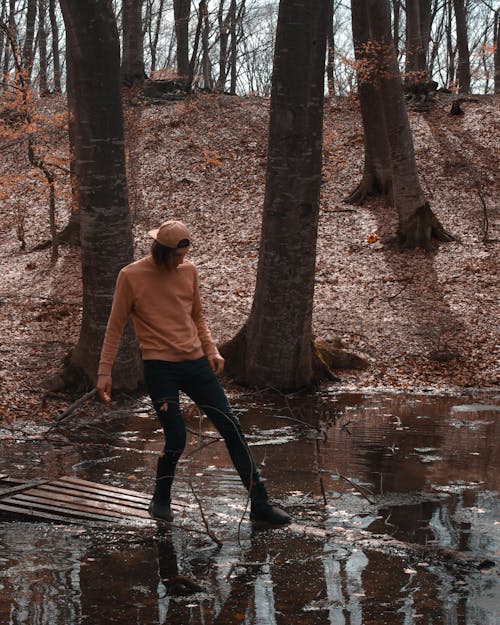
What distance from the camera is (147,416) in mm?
10000

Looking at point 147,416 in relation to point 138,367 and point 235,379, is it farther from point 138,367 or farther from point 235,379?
point 235,379

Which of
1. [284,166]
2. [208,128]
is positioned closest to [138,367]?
[284,166]

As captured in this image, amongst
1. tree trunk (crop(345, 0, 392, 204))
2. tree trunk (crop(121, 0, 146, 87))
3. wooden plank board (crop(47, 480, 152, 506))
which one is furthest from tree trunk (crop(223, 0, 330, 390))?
tree trunk (crop(121, 0, 146, 87))

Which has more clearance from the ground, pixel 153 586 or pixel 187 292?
pixel 187 292

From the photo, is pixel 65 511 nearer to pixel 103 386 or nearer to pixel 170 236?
pixel 103 386

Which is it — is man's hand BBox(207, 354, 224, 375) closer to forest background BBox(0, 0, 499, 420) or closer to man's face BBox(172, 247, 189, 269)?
man's face BBox(172, 247, 189, 269)

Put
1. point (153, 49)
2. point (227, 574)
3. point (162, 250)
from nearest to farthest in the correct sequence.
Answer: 1. point (227, 574)
2. point (162, 250)
3. point (153, 49)

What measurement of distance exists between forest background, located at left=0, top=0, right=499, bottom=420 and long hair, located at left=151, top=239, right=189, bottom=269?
4.79 m

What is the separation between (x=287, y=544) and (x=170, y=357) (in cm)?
147

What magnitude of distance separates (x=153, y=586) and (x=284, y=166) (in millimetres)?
7285

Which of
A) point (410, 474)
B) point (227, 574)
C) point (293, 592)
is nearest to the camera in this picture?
point (293, 592)

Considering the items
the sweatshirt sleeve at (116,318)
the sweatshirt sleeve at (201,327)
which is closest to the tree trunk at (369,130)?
the sweatshirt sleeve at (201,327)

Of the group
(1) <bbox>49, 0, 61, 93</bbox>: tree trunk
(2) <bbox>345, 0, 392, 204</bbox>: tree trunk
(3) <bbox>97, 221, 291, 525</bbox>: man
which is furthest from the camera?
(1) <bbox>49, 0, 61, 93</bbox>: tree trunk

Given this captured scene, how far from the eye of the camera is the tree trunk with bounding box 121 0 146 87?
27844mm
